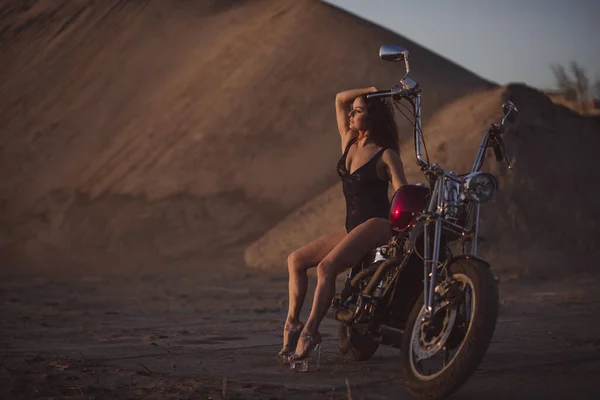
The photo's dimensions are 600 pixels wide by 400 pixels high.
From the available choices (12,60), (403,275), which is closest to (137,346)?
(403,275)

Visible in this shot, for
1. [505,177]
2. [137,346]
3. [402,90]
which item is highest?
[402,90]

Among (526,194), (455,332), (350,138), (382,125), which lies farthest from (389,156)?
(526,194)

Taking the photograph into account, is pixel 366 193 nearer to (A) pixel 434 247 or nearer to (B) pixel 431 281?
Answer: (A) pixel 434 247

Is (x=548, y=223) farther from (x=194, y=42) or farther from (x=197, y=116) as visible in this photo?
(x=194, y=42)

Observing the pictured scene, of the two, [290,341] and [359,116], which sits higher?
[359,116]

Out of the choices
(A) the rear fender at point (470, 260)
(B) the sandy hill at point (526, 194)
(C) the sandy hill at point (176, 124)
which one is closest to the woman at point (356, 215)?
(A) the rear fender at point (470, 260)

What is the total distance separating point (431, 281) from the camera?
14.4ft

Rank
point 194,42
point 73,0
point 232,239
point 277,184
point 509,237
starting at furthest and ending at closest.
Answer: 1. point 73,0
2. point 194,42
3. point 277,184
4. point 232,239
5. point 509,237

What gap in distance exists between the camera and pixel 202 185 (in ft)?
68.7

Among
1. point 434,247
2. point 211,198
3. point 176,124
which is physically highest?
point 434,247

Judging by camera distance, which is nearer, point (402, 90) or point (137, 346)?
point (402, 90)

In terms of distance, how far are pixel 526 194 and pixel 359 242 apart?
33.0ft

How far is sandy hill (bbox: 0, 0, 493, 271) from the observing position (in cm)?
2014

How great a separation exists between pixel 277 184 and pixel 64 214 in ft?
15.9
